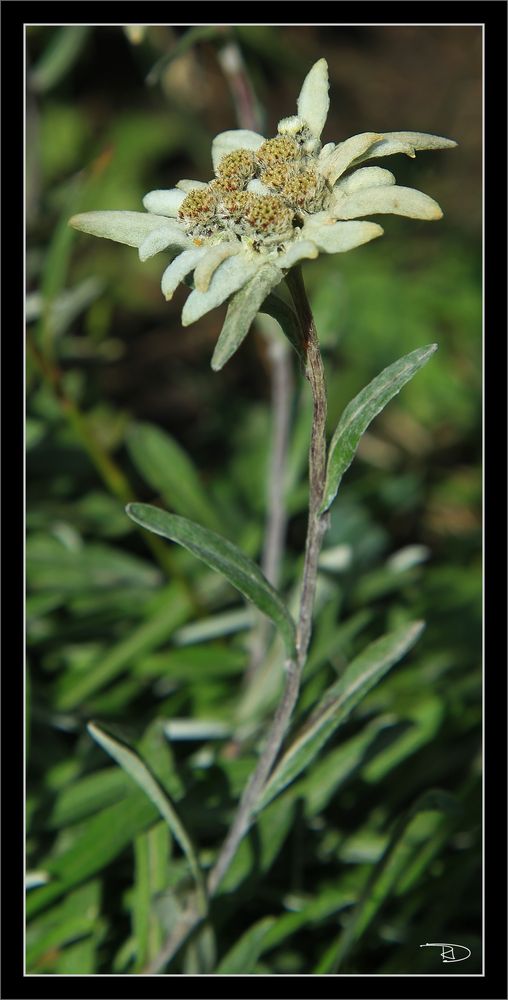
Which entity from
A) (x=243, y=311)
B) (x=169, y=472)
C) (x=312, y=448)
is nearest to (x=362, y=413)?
(x=312, y=448)

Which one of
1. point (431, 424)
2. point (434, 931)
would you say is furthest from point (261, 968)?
point (431, 424)

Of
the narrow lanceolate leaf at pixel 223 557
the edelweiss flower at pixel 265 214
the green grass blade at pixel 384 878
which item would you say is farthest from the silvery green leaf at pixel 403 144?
the green grass blade at pixel 384 878

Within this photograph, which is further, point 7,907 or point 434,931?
point 434,931

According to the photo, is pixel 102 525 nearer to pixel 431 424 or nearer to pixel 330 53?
pixel 431 424

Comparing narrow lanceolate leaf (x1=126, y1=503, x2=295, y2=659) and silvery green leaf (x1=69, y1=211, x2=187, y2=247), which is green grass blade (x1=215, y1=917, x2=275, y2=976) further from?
silvery green leaf (x1=69, y1=211, x2=187, y2=247)
